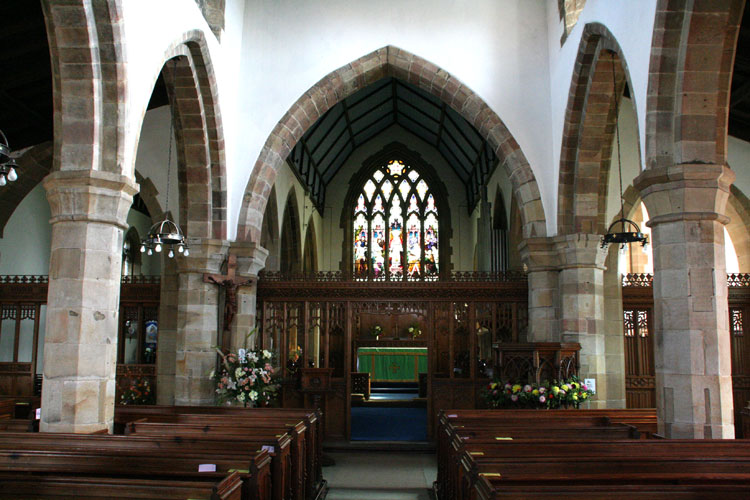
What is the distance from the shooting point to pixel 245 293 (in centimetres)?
937

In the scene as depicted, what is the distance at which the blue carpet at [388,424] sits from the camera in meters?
9.77

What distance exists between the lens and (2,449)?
13.0 feet

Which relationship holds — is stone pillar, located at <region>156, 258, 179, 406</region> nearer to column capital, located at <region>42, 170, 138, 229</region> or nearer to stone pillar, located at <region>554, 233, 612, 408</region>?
column capital, located at <region>42, 170, 138, 229</region>

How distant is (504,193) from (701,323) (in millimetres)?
8833

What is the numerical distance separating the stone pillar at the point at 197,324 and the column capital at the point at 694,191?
5.58 metres

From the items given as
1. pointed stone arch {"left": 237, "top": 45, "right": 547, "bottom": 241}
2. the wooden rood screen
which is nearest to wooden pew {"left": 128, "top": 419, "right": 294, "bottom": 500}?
the wooden rood screen

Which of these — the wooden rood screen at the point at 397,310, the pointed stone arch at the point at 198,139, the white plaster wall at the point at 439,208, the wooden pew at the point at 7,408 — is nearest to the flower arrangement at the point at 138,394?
the wooden rood screen at the point at 397,310

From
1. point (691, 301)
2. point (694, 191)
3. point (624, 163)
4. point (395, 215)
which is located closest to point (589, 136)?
point (624, 163)

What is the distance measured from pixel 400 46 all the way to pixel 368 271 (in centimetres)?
316

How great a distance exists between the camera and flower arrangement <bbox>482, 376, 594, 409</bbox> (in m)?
7.80

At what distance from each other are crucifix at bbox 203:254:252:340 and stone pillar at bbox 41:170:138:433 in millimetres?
3370

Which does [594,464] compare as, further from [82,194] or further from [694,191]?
[82,194]

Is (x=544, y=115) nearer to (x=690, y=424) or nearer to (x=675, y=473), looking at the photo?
(x=690, y=424)

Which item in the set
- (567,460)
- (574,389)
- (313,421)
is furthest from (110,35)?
(574,389)
